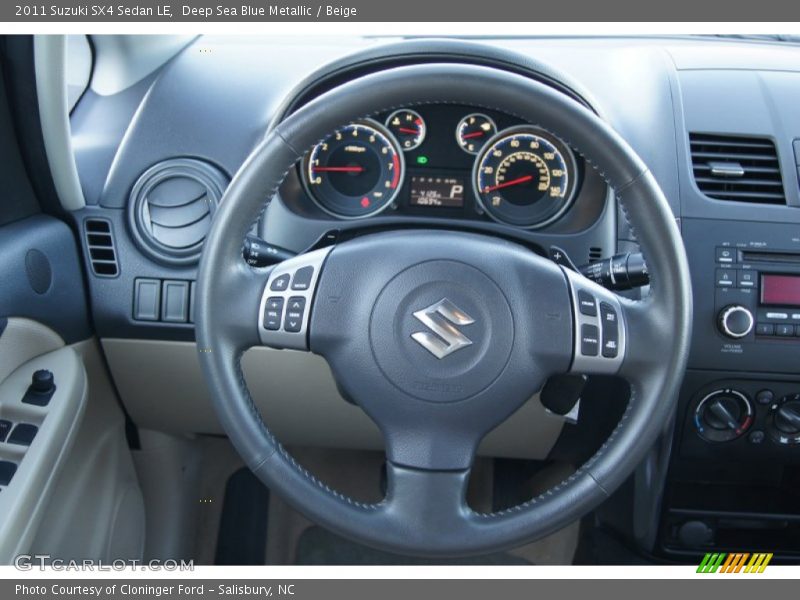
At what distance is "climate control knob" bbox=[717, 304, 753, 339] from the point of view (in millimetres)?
1524

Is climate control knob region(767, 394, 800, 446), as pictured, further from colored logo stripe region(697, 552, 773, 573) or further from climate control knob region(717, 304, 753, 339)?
colored logo stripe region(697, 552, 773, 573)

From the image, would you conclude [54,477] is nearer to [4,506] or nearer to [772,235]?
[4,506]

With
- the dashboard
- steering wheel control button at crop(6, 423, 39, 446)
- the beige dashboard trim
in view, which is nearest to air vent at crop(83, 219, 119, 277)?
the dashboard

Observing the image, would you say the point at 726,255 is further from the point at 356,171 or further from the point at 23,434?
the point at 23,434

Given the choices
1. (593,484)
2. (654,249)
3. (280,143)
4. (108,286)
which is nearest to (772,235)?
(654,249)

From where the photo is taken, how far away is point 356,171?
5.27ft

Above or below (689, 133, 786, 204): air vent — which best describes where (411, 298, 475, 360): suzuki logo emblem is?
below

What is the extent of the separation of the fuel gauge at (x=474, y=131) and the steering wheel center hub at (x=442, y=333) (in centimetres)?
46

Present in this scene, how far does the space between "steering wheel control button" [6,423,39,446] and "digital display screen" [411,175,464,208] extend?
811mm

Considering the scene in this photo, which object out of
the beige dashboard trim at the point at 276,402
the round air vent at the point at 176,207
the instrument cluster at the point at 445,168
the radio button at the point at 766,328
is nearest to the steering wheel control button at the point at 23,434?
the beige dashboard trim at the point at 276,402

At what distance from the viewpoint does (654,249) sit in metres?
1.17

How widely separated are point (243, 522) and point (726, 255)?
4.58 ft

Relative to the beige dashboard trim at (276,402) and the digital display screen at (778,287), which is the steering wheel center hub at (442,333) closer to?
the beige dashboard trim at (276,402)

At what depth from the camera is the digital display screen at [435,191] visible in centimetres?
162
